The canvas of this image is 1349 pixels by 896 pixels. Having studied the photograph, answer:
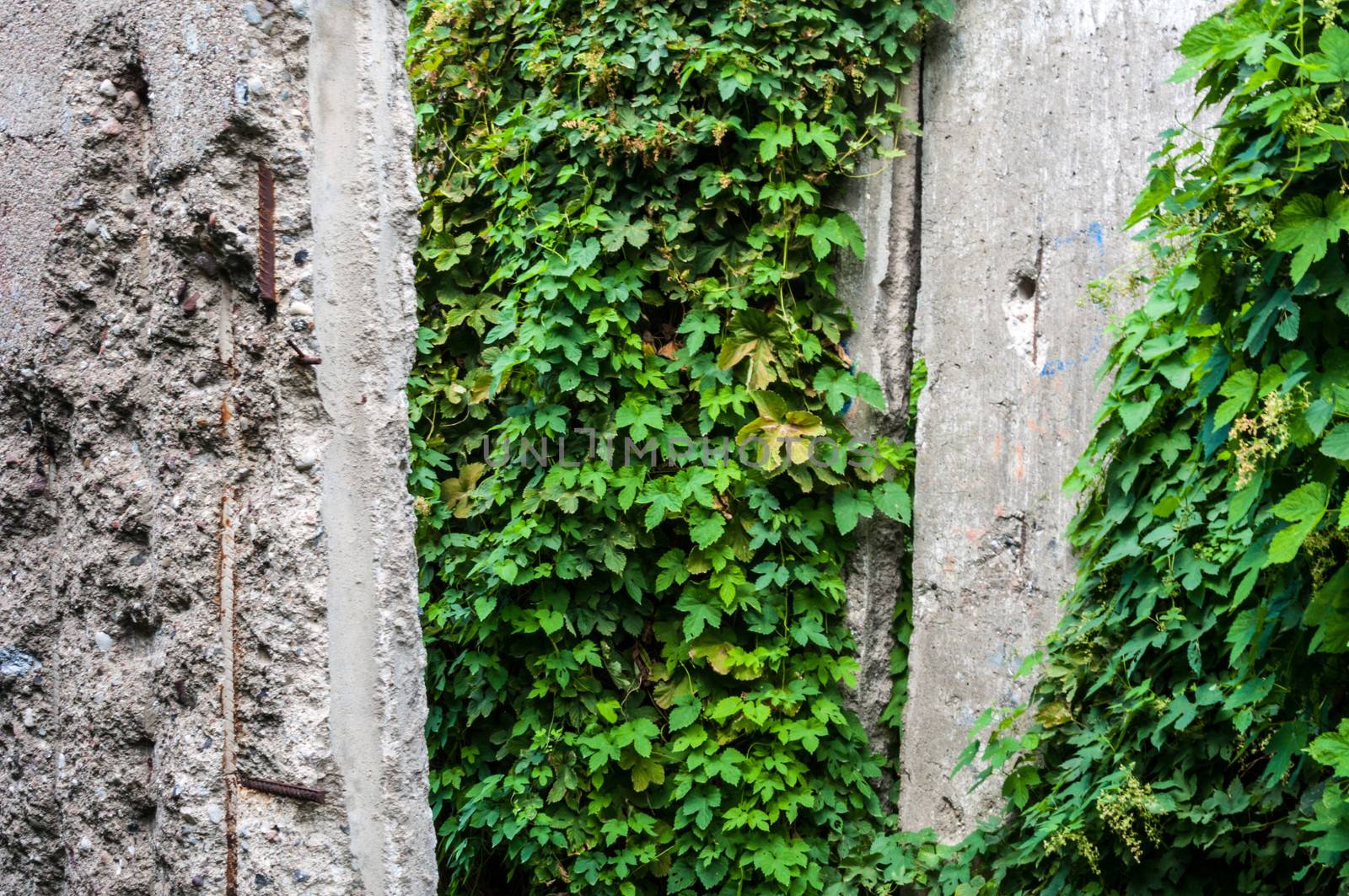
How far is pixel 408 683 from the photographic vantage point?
6.84ft

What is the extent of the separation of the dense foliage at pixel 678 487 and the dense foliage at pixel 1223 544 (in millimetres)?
727

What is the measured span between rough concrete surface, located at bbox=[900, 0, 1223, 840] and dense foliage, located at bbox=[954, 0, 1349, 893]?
228 mm

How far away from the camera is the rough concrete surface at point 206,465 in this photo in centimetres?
195

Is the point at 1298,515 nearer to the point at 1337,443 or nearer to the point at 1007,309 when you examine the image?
the point at 1337,443

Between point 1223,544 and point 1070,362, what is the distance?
0.99 metres

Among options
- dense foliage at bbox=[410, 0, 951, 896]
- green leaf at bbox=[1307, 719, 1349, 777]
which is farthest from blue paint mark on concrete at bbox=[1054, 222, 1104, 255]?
green leaf at bbox=[1307, 719, 1349, 777]

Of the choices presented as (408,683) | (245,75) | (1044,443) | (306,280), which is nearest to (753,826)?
(1044,443)

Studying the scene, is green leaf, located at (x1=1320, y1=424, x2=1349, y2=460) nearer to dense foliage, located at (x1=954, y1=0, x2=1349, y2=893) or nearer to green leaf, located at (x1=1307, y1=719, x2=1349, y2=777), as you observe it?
dense foliage, located at (x1=954, y1=0, x2=1349, y2=893)

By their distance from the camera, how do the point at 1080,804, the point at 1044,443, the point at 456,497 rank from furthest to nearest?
1. the point at 456,497
2. the point at 1044,443
3. the point at 1080,804

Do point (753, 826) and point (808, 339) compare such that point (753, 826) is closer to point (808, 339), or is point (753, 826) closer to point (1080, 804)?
point (1080, 804)

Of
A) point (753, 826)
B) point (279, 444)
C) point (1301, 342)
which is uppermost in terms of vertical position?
point (1301, 342)

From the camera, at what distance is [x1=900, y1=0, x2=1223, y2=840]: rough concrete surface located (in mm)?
3416

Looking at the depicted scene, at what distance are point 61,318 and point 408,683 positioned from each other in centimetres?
95

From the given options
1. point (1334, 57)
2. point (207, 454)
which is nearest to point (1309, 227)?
point (1334, 57)
